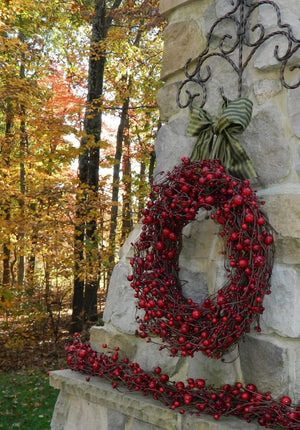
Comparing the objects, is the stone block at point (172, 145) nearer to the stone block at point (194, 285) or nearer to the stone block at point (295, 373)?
the stone block at point (194, 285)

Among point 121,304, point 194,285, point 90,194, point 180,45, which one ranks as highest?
point 180,45

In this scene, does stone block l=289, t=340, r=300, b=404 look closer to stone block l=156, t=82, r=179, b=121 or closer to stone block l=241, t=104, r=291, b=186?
stone block l=241, t=104, r=291, b=186

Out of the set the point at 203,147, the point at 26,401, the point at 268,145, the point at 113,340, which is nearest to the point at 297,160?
the point at 268,145

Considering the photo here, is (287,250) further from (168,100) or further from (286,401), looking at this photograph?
(168,100)

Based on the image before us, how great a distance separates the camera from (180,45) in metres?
2.17

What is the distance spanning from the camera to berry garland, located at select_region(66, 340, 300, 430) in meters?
1.51

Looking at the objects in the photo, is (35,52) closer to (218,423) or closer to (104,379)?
(104,379)

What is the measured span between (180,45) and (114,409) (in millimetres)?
1709

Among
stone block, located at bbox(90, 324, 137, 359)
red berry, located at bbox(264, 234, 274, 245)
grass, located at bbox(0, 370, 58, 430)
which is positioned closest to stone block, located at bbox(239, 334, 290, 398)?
red berry, located at bbox(264, 234, 274, 245)

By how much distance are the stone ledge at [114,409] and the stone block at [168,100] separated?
132 centimetres

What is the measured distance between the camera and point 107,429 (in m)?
1.96

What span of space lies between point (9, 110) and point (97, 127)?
7.46 feet

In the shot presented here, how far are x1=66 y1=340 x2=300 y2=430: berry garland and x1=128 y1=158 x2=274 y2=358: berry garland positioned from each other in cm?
15

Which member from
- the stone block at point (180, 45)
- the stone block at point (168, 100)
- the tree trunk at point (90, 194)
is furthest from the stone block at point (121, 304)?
the tree trunk at point (90, 194)
